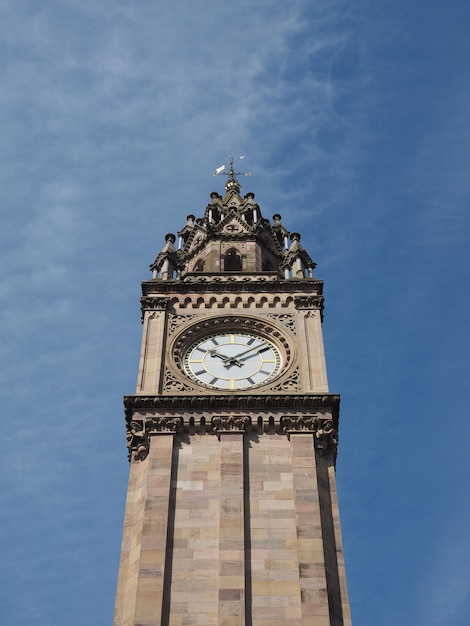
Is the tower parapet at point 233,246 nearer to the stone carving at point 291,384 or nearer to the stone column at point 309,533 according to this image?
the stone carving at point 291,384

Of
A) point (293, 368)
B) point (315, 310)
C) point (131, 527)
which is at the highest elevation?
point (315, 310)

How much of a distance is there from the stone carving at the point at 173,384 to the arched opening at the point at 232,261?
38.6 ft

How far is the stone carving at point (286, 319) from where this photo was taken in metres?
43.6

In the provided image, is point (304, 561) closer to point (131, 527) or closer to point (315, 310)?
point (131, 527)

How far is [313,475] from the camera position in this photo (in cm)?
3609

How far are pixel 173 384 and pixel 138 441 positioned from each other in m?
3.36

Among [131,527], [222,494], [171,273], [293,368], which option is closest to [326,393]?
[293,368]

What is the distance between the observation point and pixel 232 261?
5203 centimetres

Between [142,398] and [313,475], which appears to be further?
[142,398]

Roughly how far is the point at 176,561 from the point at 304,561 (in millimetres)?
3807

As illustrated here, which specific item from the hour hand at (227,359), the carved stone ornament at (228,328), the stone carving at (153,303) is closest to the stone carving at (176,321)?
the carved stone ornament at (228,328)

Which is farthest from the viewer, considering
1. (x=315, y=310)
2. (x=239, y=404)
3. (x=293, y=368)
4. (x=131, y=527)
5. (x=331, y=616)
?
(x=315, y=310)

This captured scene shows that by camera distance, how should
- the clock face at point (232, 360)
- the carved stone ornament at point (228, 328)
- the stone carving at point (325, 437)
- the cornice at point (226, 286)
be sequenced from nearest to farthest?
1. the stone carving at point (325, 437)
2. the clock face at point (232, 360)
3. the carved stone ornament at point (228, 328)
4. the cornice at point (226, 286)

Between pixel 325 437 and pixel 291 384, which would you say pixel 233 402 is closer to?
pixel 291 384
